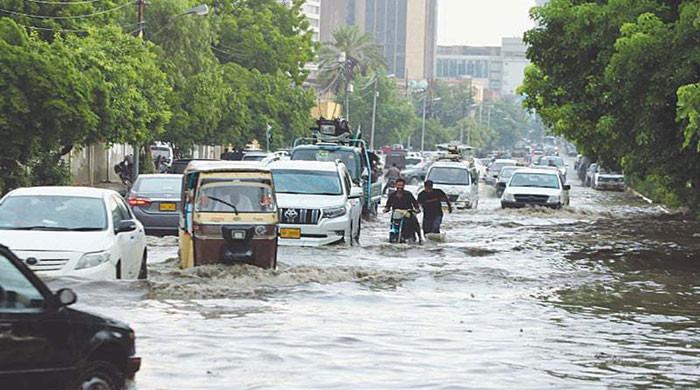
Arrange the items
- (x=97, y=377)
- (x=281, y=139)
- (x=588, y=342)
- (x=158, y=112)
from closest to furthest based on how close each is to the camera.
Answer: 1. (x=97, y=377)
2. (x=588, y=342)
3. (x=158, y=112)
4. (x=281, y=139)

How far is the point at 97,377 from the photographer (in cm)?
964

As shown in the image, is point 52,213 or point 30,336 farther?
point 52,213

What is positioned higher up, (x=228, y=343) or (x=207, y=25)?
(x=207, y=25)

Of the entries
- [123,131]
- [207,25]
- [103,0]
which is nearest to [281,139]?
[207,25]

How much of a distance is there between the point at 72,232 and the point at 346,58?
391ft

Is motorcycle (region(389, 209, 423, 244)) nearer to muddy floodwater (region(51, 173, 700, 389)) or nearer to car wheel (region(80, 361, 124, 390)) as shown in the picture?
muddy floodwater (region(51, 173, 700, 389))

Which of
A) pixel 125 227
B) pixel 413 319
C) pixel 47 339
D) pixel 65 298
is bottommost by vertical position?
pixel 413 319

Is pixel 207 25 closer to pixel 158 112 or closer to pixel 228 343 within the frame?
pixel 158 112

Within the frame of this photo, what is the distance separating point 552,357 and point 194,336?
3604 millimetres

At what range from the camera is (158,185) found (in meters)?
29.7

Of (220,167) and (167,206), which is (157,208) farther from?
(220,167)

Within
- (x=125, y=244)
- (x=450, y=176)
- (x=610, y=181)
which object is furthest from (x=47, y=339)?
(x=610, y=181)

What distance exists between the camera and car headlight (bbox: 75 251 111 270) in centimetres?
1670

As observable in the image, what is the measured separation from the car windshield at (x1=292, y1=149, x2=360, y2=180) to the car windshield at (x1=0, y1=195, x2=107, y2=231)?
19.6 m
